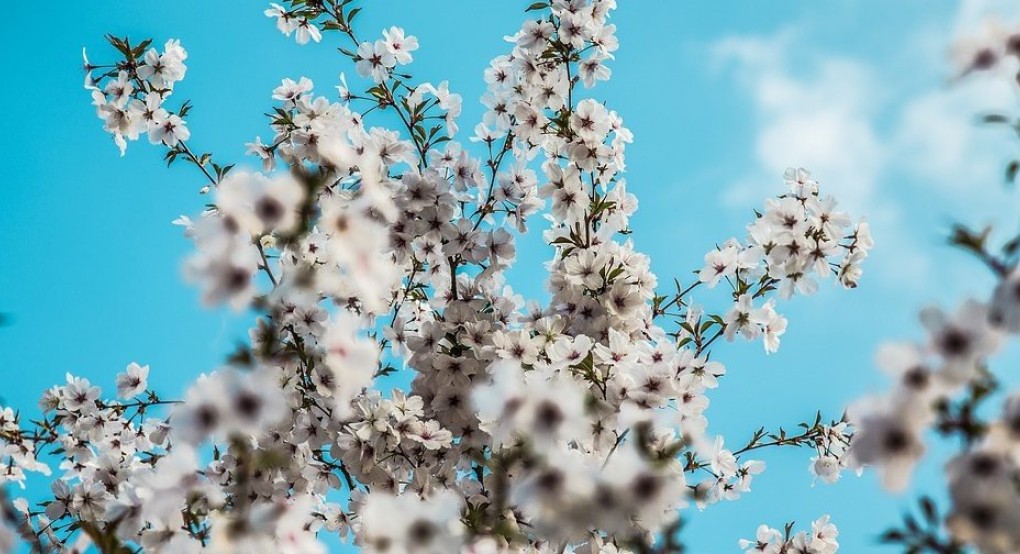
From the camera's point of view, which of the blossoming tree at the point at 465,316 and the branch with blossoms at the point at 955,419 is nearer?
the branch with blossoms at the point at 955,419

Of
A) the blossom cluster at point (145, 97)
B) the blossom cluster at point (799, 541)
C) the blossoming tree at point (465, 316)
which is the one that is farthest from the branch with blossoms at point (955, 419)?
the blossom cluster at point (145, 97)

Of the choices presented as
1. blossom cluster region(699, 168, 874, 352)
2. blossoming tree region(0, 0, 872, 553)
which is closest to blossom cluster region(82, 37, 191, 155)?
blossoming tree region(0, 0, 872, 553)

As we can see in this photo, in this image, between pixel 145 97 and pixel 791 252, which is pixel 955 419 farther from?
pixel 145 97

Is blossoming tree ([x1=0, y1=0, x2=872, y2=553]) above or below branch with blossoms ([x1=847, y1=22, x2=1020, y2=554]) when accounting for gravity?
above

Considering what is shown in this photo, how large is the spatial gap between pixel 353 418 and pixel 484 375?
0.66 m

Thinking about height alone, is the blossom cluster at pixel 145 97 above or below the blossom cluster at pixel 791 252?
above

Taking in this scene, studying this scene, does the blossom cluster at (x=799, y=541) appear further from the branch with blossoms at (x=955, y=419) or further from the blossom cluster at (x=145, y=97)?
the blossom cluster at (x=145, y=97)

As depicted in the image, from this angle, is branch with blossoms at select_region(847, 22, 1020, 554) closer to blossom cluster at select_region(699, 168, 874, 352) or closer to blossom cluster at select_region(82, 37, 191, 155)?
blossom cluster at select_region(699, 168, 874, 352)

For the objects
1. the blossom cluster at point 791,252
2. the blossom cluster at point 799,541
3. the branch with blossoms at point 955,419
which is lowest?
the branch with blossoms at point 955,419

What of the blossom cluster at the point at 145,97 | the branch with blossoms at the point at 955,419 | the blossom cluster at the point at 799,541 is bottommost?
the branch with blossoms at the point at 955,419

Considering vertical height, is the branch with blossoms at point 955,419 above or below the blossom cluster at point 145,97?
below

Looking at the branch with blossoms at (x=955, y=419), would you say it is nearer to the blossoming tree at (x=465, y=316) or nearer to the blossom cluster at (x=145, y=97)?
the blossoming tree at (x=465, y=316)

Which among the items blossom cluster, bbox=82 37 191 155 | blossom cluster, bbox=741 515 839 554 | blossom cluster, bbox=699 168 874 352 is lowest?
blossom cluster, bbox=741 515 839 554

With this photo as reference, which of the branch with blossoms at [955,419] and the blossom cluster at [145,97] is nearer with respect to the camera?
the branch with blossoms at [955,419]
